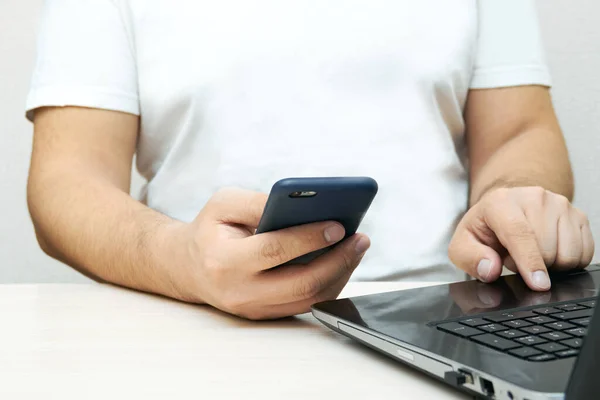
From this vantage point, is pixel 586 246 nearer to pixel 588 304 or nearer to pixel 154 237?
pixel 588 304

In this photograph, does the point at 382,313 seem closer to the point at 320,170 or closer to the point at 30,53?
the point at 320,170

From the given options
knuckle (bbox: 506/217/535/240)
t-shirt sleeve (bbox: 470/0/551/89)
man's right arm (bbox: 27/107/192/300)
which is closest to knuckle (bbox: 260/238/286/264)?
man's right arm (bbox: 27/107/192/300)

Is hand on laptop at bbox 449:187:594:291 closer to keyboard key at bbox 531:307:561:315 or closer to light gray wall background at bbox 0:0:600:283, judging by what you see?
keyboard key at bbox 531:307:561:315

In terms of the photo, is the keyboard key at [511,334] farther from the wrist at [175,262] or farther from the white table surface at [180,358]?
the wrist at [175,262]

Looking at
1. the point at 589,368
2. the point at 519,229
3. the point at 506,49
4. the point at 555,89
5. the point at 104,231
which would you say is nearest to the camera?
the point at 589,368

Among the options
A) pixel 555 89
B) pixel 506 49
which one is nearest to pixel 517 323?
pixel 506 49

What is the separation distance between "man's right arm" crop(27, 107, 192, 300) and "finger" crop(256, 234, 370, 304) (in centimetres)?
10

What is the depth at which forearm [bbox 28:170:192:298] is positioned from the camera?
0.60 metres

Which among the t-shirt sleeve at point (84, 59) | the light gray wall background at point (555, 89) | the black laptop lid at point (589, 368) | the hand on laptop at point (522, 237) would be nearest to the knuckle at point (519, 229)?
the hand on laptop at point (522, 237)

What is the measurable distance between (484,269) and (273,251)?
0.21 meters

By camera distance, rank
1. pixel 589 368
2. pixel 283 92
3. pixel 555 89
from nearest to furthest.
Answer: pixel 589 368
pixel 283 92
pixel 555 89

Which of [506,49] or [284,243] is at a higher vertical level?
Answer: [506,49]

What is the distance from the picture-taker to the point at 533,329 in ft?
1.25

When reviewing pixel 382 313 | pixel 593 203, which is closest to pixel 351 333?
pixel 382 313
